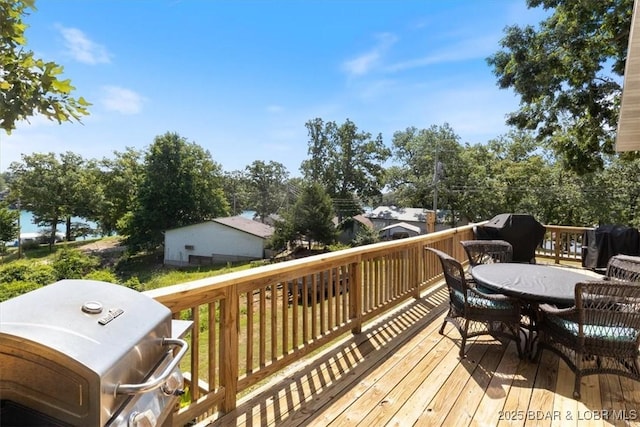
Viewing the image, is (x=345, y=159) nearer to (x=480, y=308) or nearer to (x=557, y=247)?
(x=557, y=247)

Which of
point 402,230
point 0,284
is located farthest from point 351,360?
point 402,230

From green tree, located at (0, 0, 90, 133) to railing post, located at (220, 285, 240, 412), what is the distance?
1.34m

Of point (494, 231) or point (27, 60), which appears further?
point (494, 231)

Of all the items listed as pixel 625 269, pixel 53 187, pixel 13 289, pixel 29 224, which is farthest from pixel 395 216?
pixel 29 224

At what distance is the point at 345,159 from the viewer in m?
32.1

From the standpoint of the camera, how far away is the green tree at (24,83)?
152 centimetres

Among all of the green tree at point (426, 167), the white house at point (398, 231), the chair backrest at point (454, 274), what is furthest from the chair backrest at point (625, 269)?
the white house at point (398, 231)

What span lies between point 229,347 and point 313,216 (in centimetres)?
1976

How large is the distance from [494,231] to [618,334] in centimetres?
434

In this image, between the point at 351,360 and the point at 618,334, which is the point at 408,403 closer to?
the point at 351,360

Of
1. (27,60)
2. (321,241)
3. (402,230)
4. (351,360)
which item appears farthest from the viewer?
(402,230)

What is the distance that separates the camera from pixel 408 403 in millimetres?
2240

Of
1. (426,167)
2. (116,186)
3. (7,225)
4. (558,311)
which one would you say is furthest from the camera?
(116,186)

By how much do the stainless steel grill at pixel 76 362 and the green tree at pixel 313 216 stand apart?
813 inches
